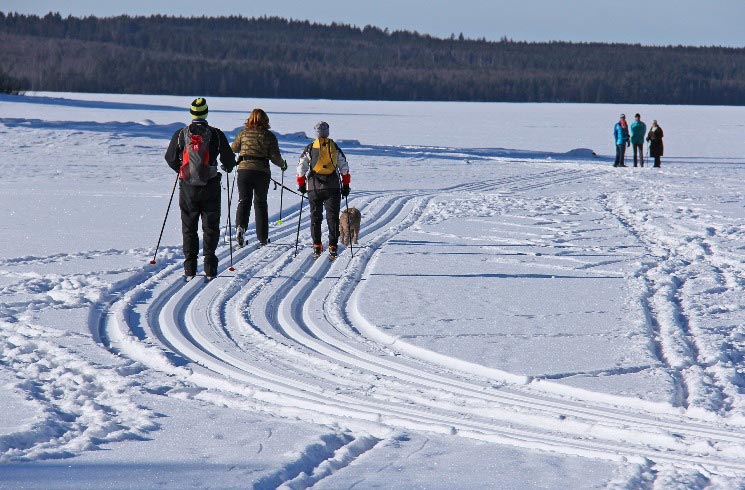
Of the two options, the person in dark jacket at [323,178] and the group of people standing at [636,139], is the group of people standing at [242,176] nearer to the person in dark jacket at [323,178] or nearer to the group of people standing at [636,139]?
the person in dark jacket at [323,178]

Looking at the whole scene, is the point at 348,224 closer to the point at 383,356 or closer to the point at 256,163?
the point at 256,163

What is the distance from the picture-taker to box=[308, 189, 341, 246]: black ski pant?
8.95 m

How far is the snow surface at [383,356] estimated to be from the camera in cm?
393

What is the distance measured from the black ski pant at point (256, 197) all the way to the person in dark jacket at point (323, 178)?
32.4 inches

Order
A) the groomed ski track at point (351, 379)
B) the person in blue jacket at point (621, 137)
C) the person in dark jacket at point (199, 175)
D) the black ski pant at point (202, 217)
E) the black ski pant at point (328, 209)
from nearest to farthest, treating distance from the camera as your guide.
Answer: the groomed ski track at point (351, 379)
the person in dark jacket at point (199, 175)
the black ski pant at point (202, 217)
the black ski pant at point (328, 209)
the person in blue jacket at point (621, 137)

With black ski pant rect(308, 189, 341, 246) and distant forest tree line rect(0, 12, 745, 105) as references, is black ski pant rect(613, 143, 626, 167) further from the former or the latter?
distant forest tree line rect(0, 12, 745, 105)

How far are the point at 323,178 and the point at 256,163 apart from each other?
1.04 metres

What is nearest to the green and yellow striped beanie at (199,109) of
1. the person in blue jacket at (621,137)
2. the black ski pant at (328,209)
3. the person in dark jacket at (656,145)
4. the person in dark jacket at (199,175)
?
the person in dark jacket at (199,175)

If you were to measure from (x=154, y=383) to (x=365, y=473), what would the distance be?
161 cm

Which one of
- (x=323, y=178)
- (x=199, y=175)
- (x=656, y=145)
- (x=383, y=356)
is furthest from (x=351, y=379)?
(x=656, y=145)

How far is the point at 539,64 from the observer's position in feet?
517

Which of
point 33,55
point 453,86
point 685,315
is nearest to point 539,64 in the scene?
point 453,86

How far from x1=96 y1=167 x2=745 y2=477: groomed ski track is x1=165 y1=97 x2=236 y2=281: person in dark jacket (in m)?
0.33

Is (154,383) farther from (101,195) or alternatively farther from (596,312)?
(101,195)
